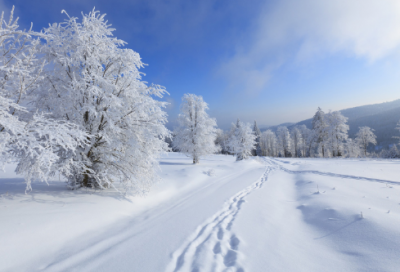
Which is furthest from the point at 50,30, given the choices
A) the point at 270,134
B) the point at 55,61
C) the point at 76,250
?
the point at 270,134

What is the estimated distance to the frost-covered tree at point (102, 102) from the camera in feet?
19.2

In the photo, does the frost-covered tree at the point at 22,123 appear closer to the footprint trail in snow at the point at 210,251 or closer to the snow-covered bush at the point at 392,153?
the footprint trail in snow at the point at 210,251

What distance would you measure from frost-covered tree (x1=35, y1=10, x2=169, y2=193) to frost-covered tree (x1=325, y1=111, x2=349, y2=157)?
38347 millimetres

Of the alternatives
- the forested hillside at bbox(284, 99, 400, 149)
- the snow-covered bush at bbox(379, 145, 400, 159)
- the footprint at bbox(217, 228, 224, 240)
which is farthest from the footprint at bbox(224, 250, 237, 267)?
the forested hillside at bbox(284, 99, 400, 149)

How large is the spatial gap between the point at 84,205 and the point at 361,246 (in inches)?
281

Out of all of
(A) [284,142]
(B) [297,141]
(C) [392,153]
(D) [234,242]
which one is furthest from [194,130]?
(B) [297,141]

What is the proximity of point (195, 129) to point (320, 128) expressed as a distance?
32.0m

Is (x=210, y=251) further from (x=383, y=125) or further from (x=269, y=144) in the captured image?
(x=383, y=125)

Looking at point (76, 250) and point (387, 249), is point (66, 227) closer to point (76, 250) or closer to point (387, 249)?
point (76, 250)

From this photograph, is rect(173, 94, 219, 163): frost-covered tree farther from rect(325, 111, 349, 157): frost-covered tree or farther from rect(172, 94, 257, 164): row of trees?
rect(325, 111, 349, 157): frost-covered tree

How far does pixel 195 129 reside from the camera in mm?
19828

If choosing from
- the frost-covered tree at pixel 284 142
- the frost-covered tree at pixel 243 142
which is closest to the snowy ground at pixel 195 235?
the frost-covered tree at pixel 243 142

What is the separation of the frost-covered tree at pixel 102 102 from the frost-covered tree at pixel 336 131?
38347mm

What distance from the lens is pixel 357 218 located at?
3.95 metres
